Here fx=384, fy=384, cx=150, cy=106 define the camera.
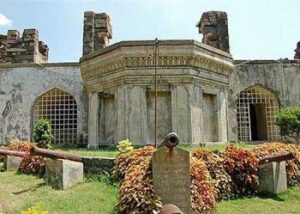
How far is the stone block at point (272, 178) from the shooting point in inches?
292

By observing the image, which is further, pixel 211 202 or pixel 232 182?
pixel 232 182

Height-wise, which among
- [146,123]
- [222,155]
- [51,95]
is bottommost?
[222,155]

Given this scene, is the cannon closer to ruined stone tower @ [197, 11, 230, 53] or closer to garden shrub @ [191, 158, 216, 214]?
garden shrub @ [191, 158, 216, 214]

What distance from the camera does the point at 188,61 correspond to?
10992 millimetres

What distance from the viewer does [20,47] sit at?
667 inches

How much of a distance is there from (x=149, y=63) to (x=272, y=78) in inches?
264

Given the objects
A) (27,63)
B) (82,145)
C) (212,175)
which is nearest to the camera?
(212,175)

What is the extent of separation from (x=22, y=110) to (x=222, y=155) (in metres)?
10.1

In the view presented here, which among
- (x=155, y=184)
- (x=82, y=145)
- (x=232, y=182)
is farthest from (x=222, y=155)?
(x=82, y=145)

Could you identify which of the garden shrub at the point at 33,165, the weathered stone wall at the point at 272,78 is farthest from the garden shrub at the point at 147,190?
the weathered stone wall at the point at 272,78

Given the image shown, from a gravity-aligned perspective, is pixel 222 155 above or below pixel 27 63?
below

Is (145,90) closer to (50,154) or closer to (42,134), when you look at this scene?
(42,134)

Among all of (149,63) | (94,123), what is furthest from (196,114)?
(94,123)

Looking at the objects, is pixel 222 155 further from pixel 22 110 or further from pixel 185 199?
pixel 22 110
